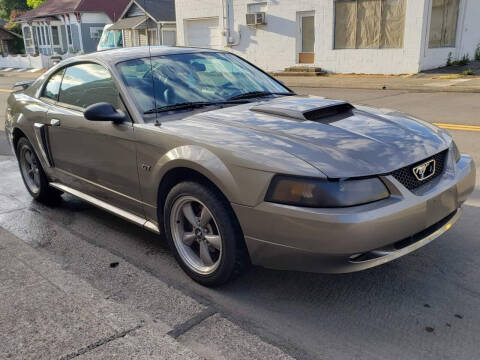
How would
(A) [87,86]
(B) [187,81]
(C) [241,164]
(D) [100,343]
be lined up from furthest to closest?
1. (A) [87,86]
2. (B) [187,81]
3. (C) [241,164]
4. (D) [100,343]

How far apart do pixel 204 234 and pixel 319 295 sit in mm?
860

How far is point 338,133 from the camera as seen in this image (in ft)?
10.1

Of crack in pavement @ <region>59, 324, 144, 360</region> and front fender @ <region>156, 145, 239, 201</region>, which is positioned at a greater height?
front fender @ <region>156, 145, 239, 201</region>

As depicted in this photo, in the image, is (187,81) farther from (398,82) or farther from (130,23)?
(130,23)

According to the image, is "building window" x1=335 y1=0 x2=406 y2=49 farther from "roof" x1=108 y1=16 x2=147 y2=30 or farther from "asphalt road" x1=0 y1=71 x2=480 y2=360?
"roof" x1=108 y1=16 x2=147 y2=30

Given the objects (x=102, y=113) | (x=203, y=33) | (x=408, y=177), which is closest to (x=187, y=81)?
(x=102, y=113)

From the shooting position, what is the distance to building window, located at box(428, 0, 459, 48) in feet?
56.6

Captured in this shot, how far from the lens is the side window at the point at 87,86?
12.8 feet

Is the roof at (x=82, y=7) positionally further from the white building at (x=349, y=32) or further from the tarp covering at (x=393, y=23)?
the tarp covering at (x=393, y=23)

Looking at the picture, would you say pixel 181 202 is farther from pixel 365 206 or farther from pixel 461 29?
pixel 461 29

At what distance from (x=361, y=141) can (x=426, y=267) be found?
3.75 ft

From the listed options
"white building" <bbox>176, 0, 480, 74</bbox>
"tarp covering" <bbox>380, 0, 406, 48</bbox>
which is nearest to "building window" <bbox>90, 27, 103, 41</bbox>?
"white building" <bbox>176, 0, 480, 74</bbox>

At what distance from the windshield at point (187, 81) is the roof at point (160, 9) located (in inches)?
1109

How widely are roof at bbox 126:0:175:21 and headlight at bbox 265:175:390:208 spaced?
30065 mm
